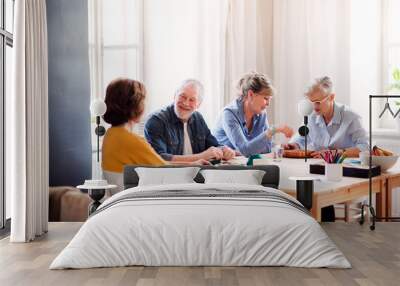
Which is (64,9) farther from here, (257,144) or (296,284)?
(296,284)

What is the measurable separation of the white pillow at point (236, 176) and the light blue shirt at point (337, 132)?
0.61 metres

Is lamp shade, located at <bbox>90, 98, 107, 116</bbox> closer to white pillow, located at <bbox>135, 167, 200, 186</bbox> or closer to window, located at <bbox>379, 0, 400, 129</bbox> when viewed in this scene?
white pillow, located at <bbox>135, 167, 200, 186</bbox>

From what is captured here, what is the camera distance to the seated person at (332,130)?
683 cm

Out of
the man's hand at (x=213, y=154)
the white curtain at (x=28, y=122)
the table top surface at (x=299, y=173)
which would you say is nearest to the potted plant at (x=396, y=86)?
the table top surface at (x=299, y=173)

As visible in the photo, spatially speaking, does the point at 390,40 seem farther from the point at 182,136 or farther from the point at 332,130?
the point at 182,136

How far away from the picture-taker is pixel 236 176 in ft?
21.4

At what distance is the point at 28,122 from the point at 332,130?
317cm

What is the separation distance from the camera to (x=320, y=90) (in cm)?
691

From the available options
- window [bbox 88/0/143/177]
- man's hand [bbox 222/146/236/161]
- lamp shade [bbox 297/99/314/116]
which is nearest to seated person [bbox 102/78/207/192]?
window [bbox 88/0/143/177]

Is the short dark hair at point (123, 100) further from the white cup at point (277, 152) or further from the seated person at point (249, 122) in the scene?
the white cup at point (277, 152)

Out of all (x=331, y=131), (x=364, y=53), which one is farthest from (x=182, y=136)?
(x=364, y=53)

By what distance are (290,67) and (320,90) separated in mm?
416

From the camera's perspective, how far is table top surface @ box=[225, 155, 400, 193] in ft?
22.2

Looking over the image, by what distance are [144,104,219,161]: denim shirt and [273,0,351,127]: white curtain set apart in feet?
2.71
